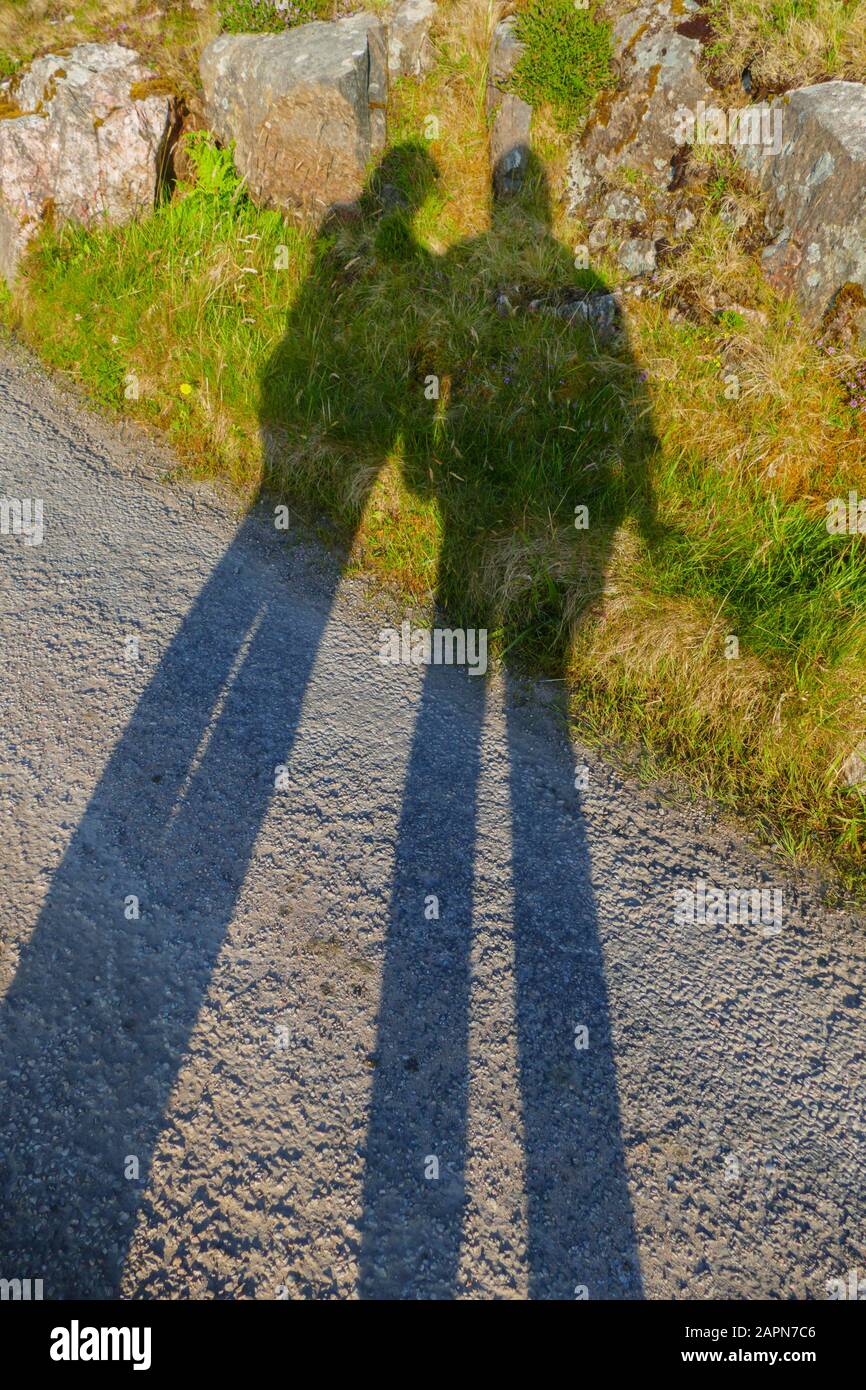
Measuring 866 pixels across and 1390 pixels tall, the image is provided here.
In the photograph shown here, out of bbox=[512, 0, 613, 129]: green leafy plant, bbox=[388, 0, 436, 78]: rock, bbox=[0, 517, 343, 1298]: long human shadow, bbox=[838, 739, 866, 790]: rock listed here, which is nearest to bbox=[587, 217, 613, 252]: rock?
bbox=[512, 0, 613, 129]: green leafy plant

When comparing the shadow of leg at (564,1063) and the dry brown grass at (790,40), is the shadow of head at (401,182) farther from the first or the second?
the shadow of leg at (564,1063)

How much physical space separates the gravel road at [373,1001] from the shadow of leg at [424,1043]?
0.01m

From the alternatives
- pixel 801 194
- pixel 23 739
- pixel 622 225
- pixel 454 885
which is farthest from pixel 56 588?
pixel 801 194

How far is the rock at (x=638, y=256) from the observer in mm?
6430

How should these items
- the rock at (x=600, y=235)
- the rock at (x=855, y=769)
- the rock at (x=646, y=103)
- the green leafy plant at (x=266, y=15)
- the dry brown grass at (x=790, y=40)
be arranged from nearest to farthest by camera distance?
the rock at (x=855, y=769)
the dry brown grass at (x=790, y=40)
the rock at (x=646, y=103)
the rock at (x=600, y=235)
the green leafy plant at (x=266, y=15)

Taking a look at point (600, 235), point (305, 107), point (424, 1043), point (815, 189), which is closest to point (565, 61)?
point (600, 235)

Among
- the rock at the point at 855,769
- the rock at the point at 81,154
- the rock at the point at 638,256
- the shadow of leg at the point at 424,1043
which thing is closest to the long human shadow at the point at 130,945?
the shadow of leg at the point at 424,1043

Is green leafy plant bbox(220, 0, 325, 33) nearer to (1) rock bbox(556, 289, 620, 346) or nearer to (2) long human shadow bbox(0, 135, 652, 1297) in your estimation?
(2) long human shadow bbox(0, 135, 652, 1297)

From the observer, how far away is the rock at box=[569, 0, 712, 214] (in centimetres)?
655

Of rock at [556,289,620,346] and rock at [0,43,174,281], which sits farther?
rock at [0,43,174,281]

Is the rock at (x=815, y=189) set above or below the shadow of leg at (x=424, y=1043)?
above

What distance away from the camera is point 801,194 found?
231 inches

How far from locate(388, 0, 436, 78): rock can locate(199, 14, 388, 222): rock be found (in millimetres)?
153
